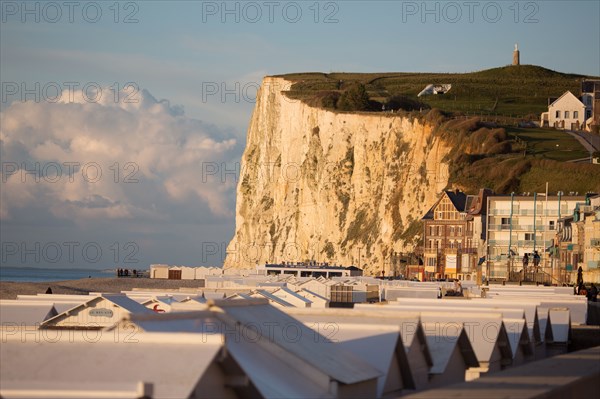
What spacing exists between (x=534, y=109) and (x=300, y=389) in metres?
181

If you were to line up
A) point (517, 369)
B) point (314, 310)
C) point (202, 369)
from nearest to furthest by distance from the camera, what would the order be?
1. point (202, 369)
2. point (517, 369)
3. point (314, 310)

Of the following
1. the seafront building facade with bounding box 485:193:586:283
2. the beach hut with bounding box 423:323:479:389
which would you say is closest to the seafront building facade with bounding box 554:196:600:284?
the seafront building facade with bounding box 485:193:586:283

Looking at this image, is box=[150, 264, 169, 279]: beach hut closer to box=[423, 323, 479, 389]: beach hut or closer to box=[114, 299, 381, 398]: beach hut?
box=[423, 323, 479, 389]: beach hut

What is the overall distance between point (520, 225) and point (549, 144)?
4882cm

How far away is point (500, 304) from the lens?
30.4m

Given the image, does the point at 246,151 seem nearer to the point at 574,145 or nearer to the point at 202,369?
the point at 574,145

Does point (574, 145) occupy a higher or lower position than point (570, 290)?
higher

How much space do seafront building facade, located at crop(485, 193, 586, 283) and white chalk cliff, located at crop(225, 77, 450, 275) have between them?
90.4 ft

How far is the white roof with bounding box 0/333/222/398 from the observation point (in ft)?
34.0

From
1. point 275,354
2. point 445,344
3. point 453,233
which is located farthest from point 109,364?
point 453,233

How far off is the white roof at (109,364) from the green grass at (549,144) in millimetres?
125992

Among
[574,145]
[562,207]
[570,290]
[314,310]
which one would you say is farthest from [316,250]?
[314,310]

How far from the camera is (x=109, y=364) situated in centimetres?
1116

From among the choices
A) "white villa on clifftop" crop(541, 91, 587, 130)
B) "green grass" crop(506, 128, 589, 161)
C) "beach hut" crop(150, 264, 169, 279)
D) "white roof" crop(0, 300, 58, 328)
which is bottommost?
"beach hut" crop(150, 264, 169, 279)
